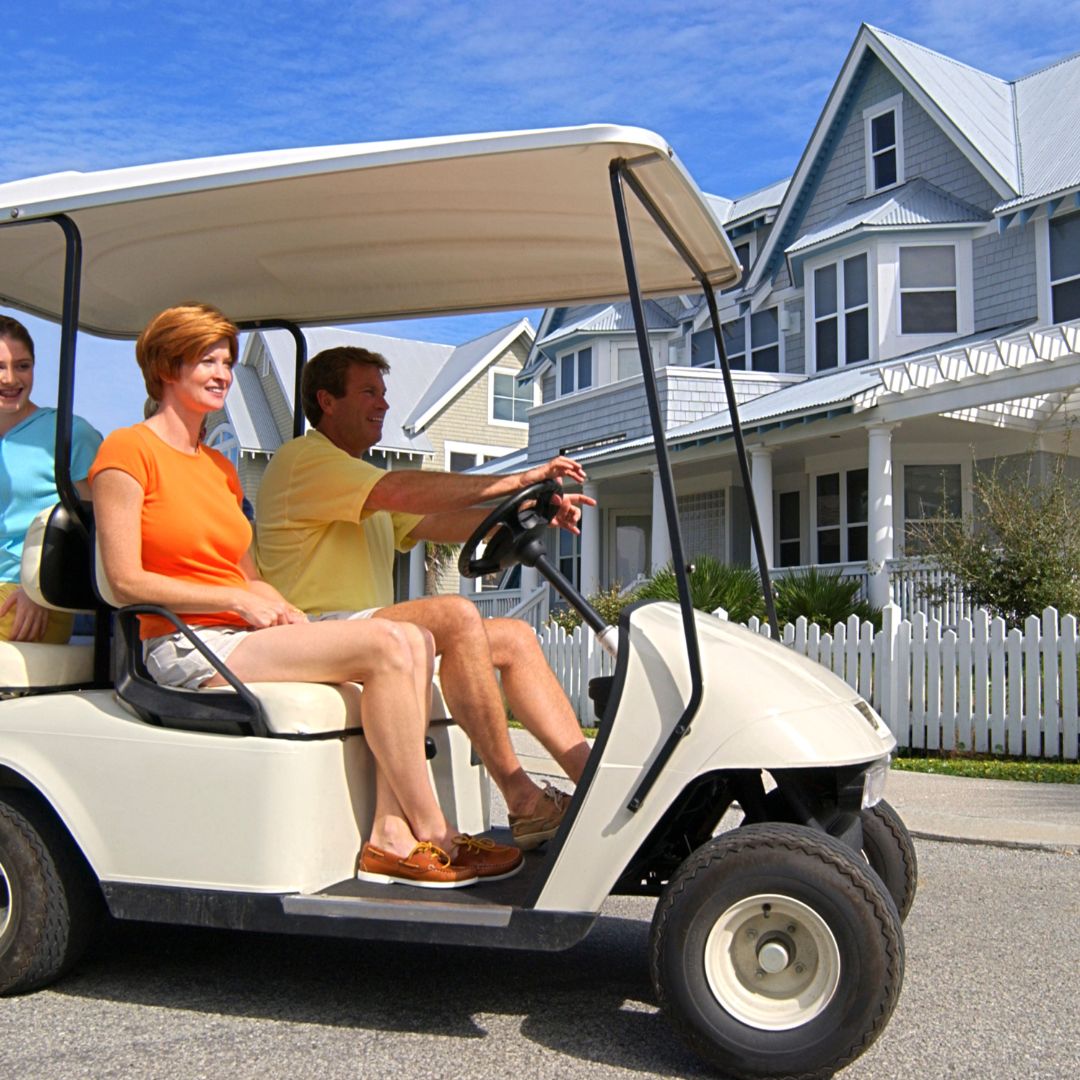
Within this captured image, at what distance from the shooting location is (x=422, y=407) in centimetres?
3105

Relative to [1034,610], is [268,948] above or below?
below

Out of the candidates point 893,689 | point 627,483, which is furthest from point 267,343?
point 893,689

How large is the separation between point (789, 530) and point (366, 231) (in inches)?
670

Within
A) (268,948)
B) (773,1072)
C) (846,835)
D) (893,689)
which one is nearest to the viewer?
(773,1072)

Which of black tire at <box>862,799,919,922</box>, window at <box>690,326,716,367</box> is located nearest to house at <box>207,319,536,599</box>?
window at <box>690,326,716,367</box>

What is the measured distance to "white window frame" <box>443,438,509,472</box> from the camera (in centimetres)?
3075

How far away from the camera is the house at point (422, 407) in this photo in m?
30.1

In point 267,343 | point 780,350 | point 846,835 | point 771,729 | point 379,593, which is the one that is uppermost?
point 267,343

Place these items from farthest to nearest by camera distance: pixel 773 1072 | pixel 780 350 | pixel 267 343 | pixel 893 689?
pixel 267 343
pixel 780 350
pixel 893 689
pixel 773 1072

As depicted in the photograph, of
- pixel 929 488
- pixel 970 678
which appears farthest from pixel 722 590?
pixel 970 678

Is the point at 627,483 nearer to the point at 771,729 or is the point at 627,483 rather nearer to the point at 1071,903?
the point at 1071,903

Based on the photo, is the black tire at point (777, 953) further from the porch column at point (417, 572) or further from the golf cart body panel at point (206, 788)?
the porch column at point (417, 572)

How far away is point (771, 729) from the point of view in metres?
3.13

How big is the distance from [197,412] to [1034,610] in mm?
9794
